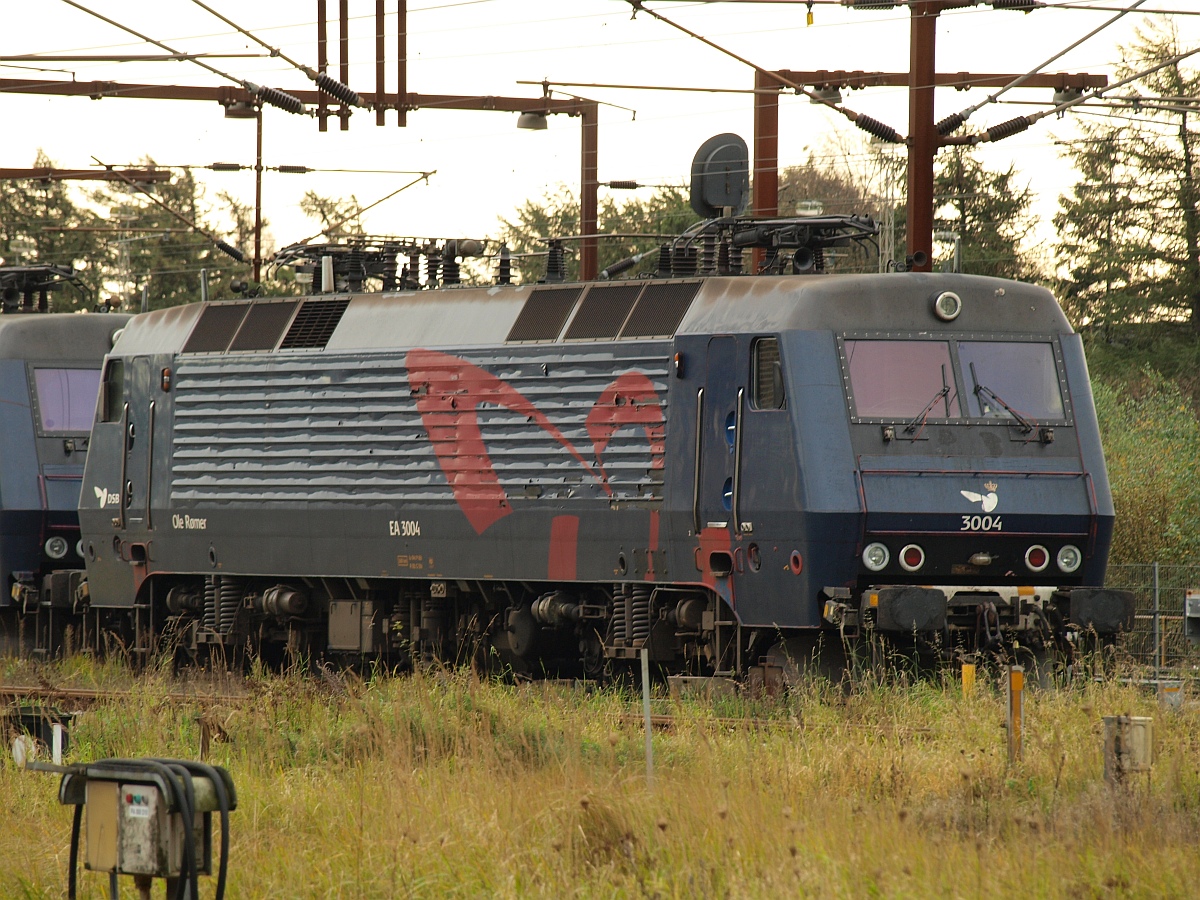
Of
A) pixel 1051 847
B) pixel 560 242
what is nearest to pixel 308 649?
pixel 560 242

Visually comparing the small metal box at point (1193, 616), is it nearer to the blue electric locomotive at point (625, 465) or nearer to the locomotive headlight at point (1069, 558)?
the blue electric locomotive at point (625, 465)

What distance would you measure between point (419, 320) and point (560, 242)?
4.88 ft

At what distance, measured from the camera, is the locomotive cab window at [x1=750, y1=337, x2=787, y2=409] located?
14.4 meters

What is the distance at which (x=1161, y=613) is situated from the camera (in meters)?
19.6

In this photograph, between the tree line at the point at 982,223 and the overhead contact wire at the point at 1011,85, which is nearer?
the overhead contact wire at the point at 1011,85

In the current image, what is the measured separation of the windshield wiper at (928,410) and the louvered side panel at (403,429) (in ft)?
6.41

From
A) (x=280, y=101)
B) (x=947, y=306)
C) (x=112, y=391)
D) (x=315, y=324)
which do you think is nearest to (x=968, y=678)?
(x=947, y=306)

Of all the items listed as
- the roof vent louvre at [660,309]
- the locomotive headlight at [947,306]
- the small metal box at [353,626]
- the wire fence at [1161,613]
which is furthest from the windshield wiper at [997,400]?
the small metal box at [353,626]

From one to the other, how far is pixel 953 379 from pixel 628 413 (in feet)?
8.37

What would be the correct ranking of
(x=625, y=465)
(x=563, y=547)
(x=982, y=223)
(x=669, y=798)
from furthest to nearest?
(x=982, y=223) → (x=563, y=547) → (x=625, y=465) → (x=669, y=798)

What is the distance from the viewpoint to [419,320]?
17266mm

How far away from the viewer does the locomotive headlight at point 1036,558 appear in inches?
574

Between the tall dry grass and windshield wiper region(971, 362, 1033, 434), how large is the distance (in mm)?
2135

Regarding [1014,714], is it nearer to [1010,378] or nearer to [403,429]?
[1010,378]
